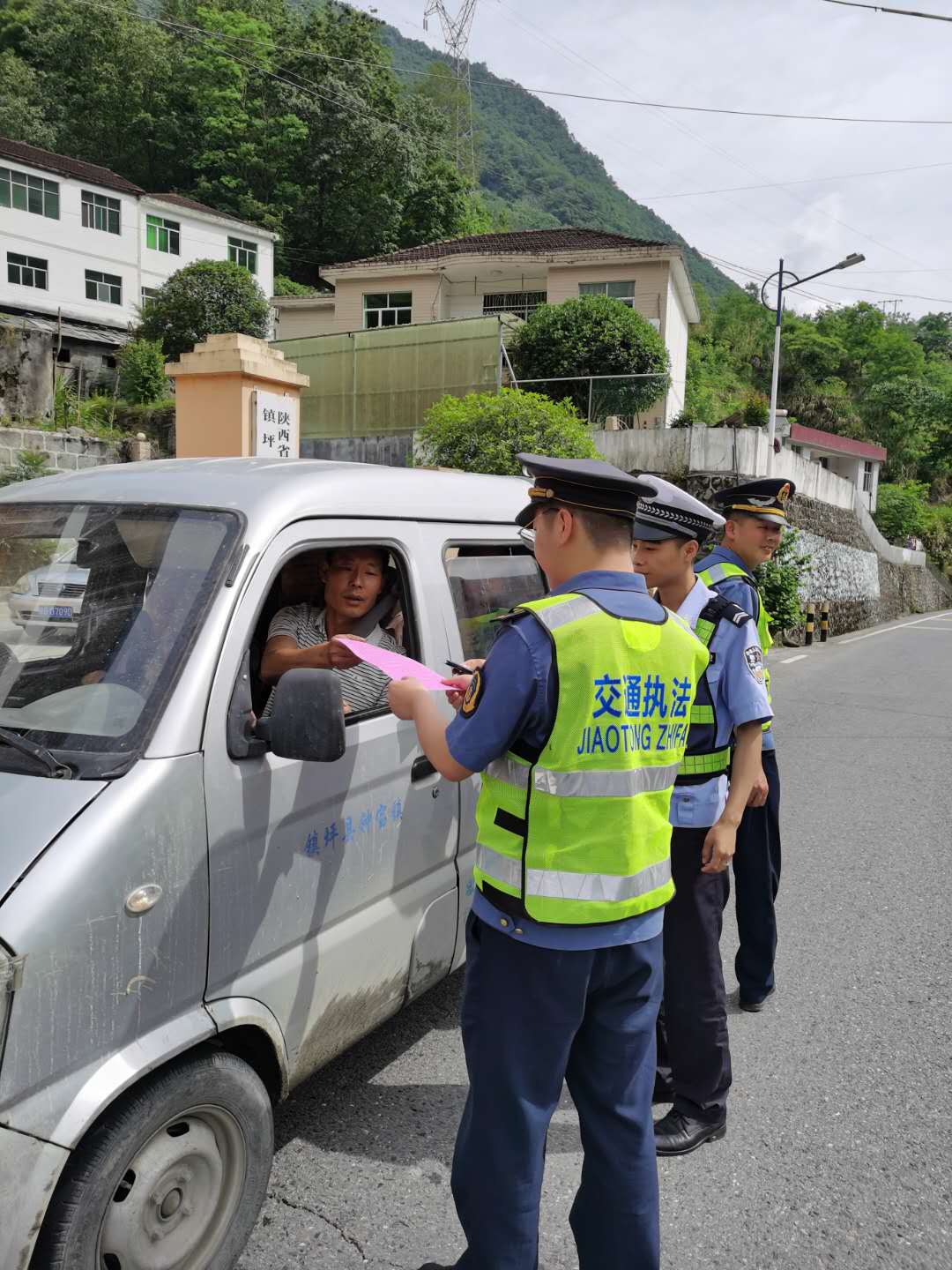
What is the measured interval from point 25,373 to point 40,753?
25273 millimetres

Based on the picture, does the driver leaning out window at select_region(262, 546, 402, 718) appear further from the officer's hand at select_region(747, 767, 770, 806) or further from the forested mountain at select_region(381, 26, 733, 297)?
the forested mountain at select_region(381, 26, 733, 297)

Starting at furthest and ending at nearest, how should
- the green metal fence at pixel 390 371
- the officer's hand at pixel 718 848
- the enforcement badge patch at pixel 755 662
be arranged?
1. the green metal fence at pixel 390 371
2. the enforcement badge patch at pixel 755 662
3. the officer's hand at pixel 718 848

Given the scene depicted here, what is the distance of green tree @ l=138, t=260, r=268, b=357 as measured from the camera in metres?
32.3

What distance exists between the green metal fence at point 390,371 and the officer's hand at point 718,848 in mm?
18575

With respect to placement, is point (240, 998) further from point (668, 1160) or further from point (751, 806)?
point (751, 806)

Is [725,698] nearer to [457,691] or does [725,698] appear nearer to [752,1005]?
[457,691]

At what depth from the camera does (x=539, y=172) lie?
104500 millimetres

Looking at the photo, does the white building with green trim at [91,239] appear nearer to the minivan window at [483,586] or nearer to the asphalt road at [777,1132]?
the minivan window at [483,586]

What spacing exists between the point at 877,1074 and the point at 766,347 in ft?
219

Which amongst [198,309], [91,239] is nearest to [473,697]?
[198,309]

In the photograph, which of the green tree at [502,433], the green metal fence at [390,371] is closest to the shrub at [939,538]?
the green metal fence at [390,371]

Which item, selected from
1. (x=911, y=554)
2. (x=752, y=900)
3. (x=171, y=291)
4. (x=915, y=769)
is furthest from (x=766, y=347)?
(x=752, y=900)

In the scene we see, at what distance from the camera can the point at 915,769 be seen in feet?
26.2

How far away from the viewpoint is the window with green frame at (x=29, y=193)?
3603 cm
